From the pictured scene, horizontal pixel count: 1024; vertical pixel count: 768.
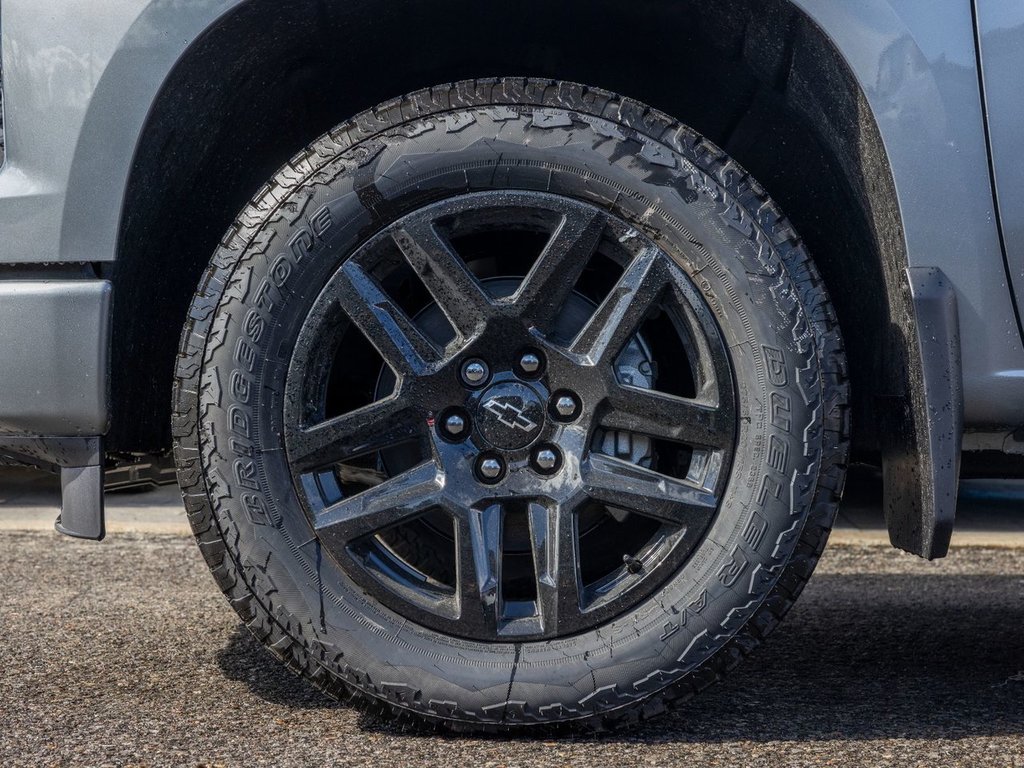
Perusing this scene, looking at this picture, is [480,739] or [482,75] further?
[482,75]

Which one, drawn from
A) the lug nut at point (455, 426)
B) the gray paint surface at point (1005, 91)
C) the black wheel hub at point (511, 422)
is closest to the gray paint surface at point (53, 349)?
the black wheel hub at point (511, 422)

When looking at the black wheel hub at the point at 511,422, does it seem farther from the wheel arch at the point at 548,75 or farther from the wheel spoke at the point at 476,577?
the wheel arch at the point at 548,75

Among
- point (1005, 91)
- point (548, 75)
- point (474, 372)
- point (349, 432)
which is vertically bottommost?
point (349, 432)

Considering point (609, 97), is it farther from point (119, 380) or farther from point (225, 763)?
point (225, 763)

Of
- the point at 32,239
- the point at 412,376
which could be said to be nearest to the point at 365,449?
the point at 412,376

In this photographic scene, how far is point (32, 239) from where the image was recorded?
174 centimetres

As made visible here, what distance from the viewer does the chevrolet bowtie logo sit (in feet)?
5.67

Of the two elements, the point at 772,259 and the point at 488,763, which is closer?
the point at 488,763

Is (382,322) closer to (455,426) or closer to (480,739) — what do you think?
(455,426)

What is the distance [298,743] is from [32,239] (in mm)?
930

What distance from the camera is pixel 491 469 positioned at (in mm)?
1737

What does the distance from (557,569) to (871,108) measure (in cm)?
90

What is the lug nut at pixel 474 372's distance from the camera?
1.74 metres

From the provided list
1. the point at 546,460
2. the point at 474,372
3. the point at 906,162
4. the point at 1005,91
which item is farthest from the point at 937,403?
the point at 474,372
